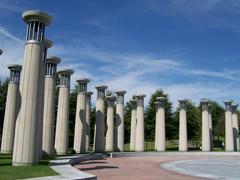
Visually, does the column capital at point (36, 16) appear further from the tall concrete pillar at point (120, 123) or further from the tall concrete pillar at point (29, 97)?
the tall concrete pillar at point (120, 123)

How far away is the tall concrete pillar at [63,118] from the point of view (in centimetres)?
3106

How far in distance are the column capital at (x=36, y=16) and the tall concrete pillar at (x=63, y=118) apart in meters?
12.5

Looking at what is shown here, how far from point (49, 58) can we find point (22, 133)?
10802mm

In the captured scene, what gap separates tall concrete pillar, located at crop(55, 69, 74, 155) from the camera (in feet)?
102

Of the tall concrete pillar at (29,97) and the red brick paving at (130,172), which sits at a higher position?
the tall concrete pillar at (29,97)

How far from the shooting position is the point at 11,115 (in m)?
33.1

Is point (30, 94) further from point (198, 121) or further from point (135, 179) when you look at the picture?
point (198, 121)

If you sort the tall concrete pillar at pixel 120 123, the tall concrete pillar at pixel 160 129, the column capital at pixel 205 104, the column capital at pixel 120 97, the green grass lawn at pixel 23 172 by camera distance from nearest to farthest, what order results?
the green grass lawn at pixel 23 172 < the tall concrete pillar at pixel 120 123 < the tall concrete pillar at pixel 160 129 < the column capital at pixel 120 97 < the column capital at pixel 205 104

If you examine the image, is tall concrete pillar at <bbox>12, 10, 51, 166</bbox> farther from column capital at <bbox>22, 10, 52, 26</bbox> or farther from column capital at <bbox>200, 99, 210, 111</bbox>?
column capital at <bbox>200, 99, 210, 111</bbox>

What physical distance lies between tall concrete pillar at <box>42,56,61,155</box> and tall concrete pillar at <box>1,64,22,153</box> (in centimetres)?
582

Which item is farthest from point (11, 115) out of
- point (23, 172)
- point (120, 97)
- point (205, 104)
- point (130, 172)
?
point (205, 104)

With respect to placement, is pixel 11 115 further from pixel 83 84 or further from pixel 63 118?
pixel 83 84

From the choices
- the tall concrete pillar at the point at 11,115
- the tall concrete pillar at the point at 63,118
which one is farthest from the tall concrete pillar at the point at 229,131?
the tall concrete pillar at the point at 11,115

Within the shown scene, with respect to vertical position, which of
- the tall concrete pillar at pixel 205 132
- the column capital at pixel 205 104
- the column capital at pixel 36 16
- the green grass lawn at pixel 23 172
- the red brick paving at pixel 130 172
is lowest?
the red brick paving at pixel 130 172
